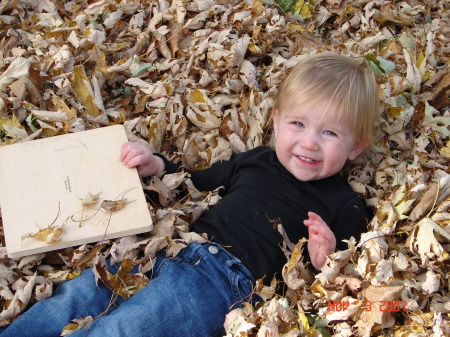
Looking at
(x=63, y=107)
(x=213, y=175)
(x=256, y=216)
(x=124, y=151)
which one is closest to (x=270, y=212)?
(x=256, y=216)

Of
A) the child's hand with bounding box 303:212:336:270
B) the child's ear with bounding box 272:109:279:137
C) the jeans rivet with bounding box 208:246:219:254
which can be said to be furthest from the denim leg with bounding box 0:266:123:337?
the child's ear with bounding box 272:109:279:137

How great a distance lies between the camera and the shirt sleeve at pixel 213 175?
2.88 meters

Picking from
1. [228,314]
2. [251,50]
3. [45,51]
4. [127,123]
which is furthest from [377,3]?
[228,314]

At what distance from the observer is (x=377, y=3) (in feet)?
12.3

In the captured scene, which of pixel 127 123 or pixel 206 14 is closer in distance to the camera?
pixel 127 123

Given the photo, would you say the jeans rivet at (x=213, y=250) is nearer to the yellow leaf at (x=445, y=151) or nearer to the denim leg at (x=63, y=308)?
the denim leg at (x=63, y=308)

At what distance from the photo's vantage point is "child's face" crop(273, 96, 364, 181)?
2.55 m

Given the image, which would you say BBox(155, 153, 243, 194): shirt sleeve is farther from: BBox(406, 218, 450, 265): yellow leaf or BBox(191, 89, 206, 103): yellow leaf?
BBox(406, 218, 450, 265): yellow leaf

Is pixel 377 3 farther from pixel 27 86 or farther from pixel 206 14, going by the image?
pixel 27 86

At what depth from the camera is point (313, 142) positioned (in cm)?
253

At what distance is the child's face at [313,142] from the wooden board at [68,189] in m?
0.75

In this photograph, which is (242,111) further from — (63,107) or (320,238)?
(320,238)

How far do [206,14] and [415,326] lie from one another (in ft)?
7.92
